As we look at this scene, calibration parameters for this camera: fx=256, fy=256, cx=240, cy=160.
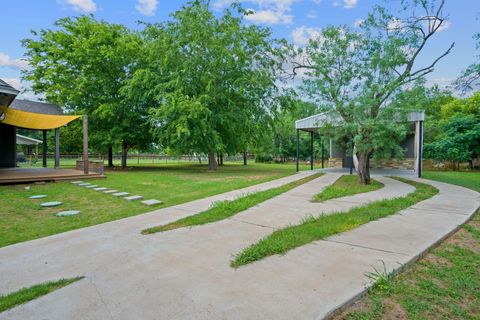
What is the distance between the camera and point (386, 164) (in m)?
15.8

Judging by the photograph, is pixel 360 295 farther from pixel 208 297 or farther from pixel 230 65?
pixel 230 65

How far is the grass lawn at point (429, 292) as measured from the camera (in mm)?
1736

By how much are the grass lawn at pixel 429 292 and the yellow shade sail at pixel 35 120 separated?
12.2 meters

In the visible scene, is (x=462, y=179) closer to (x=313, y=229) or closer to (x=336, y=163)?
(x=336, y=163)

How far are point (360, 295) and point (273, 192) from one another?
4.68 m

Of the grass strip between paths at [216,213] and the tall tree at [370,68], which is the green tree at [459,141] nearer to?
the tall tree at [370,68]

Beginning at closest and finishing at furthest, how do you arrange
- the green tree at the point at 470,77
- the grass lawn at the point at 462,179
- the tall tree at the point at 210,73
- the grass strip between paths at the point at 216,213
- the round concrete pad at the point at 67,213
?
the grass strip between paths at the point at 216,213
the round concrete pad at the point at 67,213
the green tree at the point at 470,77
the grass lawn at the point at 462,179
the tall tree at the point at 210,73

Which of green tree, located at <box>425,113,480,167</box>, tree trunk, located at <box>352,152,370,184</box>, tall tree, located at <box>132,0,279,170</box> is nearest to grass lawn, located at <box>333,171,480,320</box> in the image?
tree trunk, located at <box>352,152,370,184</box>

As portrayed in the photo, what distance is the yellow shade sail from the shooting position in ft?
35.5

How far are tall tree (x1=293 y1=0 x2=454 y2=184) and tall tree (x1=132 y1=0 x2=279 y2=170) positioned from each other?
523cm

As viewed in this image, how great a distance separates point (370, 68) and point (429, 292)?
24.7 ft

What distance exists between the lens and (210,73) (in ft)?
43.8

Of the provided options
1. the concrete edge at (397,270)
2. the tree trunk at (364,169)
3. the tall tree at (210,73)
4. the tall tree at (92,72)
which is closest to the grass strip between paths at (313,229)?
the concrete edge at (397,270)

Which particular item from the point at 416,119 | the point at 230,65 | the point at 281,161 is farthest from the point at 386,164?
the point at 281,161
